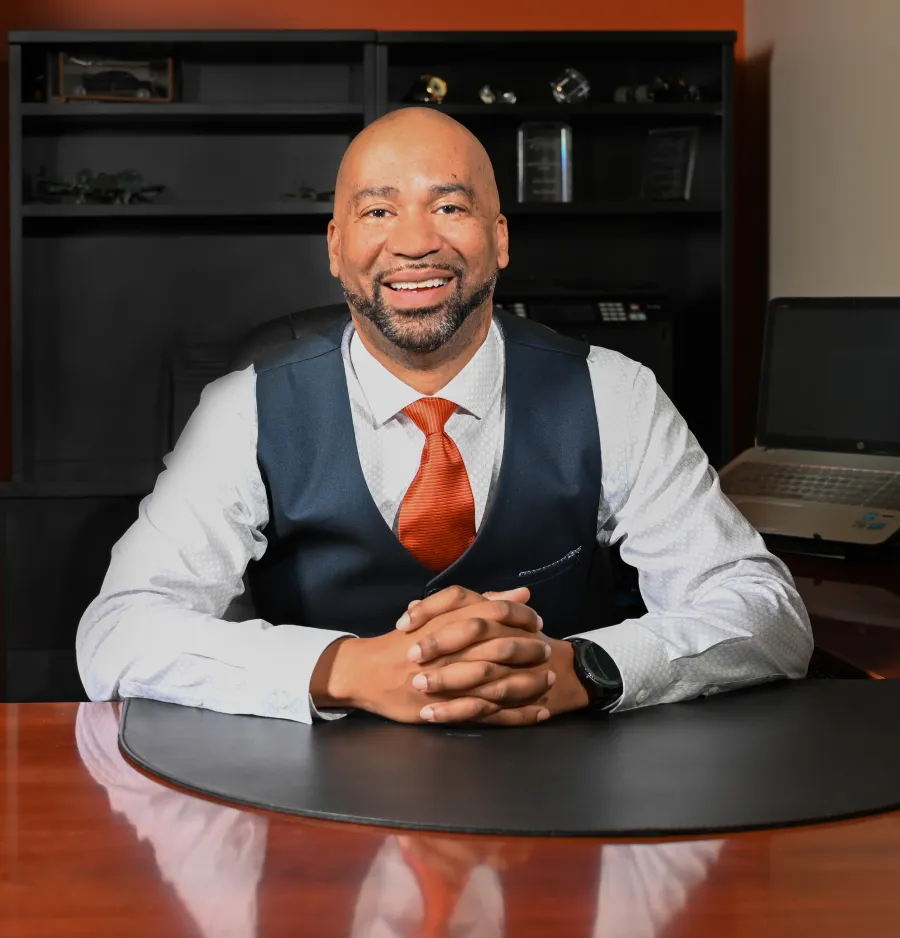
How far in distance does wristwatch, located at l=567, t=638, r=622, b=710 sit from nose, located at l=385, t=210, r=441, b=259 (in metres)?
0.62

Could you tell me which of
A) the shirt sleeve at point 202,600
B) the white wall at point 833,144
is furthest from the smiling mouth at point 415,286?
the white wall at point 833,144

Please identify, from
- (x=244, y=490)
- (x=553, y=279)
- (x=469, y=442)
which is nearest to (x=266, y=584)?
(x=244, y=490)

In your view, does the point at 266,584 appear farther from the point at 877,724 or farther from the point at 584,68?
the point at 584,68

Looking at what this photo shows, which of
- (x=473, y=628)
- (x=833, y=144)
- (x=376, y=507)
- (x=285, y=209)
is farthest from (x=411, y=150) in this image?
(x=285, y=209)

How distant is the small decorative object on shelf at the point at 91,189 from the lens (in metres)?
3.98

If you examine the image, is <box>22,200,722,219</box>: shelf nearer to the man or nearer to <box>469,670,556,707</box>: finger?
the man

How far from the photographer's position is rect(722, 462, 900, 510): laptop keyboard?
2346 millimetres

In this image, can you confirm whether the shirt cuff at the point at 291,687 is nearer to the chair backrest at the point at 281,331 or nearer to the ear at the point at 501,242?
the ear at the point at 501,242

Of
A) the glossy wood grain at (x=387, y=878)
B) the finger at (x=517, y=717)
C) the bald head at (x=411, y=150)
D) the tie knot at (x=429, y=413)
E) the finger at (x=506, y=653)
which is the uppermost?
the bald head at (x=411, y=150)

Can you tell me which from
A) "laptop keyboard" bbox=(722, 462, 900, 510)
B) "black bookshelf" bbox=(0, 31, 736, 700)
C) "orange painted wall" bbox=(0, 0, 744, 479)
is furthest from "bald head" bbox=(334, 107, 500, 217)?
"orange painted wall" bbox=(0, 0, 744, 479)

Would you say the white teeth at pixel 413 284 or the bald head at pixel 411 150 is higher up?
the bald head at pixel 411 150

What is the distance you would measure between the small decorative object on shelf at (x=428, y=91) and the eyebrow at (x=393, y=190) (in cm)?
236

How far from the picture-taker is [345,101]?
423cm

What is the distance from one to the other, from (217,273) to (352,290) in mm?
2703
